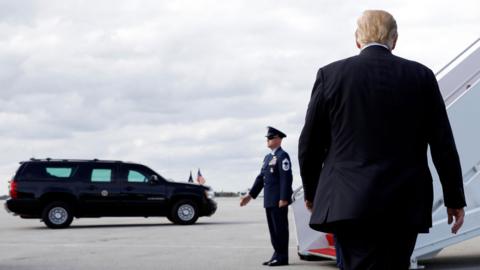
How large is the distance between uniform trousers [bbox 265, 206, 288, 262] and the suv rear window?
11.7 m

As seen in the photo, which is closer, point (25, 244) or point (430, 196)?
point (430, 196)

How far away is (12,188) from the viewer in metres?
21.5

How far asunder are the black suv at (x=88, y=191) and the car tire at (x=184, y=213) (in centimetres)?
2

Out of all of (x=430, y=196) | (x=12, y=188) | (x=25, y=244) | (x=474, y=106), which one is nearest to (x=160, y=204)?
(x=12, y=188)

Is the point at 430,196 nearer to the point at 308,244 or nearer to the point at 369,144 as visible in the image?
the point at 369,144

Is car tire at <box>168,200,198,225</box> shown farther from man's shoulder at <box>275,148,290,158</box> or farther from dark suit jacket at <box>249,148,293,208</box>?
man's shoulder at <box>275,148,290,158</box>

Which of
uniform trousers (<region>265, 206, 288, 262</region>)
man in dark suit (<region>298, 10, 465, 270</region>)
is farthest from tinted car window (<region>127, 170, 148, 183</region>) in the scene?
man in dark suit (<region>298, 10, 465, 270</region>)

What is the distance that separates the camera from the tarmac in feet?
37.7

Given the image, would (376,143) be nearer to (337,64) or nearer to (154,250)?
(337,64)

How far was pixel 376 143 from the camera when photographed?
379 centimetres

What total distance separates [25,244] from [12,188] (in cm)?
565

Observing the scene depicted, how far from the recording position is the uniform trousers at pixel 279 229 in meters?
10.9

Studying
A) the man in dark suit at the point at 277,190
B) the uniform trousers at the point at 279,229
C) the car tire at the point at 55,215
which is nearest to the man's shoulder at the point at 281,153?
the man in dark suit at the point at 277,190

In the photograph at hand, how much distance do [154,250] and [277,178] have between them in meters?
3.94
